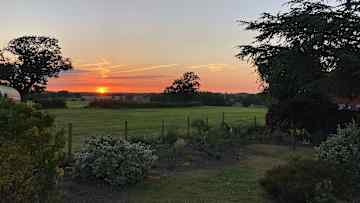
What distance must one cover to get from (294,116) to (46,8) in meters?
12.3

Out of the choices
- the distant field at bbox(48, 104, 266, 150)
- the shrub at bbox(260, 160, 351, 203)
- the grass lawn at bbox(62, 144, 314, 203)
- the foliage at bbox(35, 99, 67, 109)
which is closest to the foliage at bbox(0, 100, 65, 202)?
the grass lawn at bbox(62, 144, 314, 203)

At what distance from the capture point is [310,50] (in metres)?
19.7

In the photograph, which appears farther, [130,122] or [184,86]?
[184,86]

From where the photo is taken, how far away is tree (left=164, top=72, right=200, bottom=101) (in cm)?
8919

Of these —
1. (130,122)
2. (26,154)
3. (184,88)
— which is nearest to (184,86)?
(184,88)

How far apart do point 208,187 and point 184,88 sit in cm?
8120

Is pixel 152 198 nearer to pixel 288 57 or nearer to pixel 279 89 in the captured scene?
pixel 288 57

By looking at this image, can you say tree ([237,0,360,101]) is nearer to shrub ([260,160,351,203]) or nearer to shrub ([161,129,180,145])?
shrub ([161,129,180,145])

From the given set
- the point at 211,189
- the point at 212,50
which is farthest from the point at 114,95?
the point at 211,189

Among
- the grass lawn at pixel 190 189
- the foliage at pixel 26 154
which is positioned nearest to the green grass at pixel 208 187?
the grass lawn at pixel 190 189

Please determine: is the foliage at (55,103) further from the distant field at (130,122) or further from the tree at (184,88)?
the tree at (184,88)

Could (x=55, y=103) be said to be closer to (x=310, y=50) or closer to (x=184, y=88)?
(x=184, y=88)

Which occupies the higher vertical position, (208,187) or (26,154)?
(26,154)

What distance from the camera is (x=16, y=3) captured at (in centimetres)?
1727
